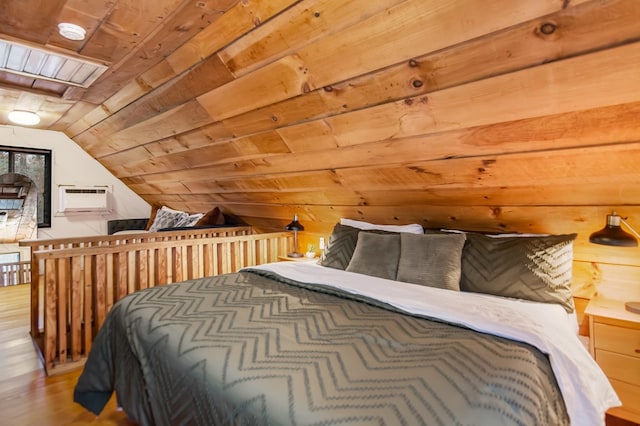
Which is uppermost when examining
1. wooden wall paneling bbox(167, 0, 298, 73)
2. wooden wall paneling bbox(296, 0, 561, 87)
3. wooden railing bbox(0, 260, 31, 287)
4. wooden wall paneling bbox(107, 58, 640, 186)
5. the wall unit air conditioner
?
wooden wall paneling bbox(167, 0, 298, 73)

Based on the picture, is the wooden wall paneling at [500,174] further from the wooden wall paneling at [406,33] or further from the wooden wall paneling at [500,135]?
the wooden wall paneling at [406,33]

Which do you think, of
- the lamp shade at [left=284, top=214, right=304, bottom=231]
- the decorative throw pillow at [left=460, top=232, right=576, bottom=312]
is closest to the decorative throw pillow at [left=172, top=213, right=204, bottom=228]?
the lamp shade at [left=284, top=214, right=304, bottom=231]

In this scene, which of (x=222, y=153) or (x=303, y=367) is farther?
(x=222, y=153)

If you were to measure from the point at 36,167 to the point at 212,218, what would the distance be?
2.57m

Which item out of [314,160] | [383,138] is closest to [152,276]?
[314,160]

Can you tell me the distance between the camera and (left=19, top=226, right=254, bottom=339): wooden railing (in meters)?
2.83

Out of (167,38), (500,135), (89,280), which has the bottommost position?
(89,280)

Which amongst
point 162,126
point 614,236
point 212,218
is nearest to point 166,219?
point 212,218

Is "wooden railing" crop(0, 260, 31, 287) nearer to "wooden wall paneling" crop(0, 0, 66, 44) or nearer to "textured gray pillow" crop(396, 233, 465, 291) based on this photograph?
"wooden wall paneling" crop(0, 0, 66, 44)

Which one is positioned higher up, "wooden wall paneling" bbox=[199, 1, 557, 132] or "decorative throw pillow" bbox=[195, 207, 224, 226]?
"wooden wall paneling" bbox=[199, 1, 557, 132]

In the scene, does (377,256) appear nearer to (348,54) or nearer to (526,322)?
(526,322)

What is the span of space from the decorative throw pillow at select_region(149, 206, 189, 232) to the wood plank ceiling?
1876 mm

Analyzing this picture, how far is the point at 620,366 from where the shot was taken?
1.65m

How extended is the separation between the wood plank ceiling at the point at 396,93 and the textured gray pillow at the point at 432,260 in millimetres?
345
